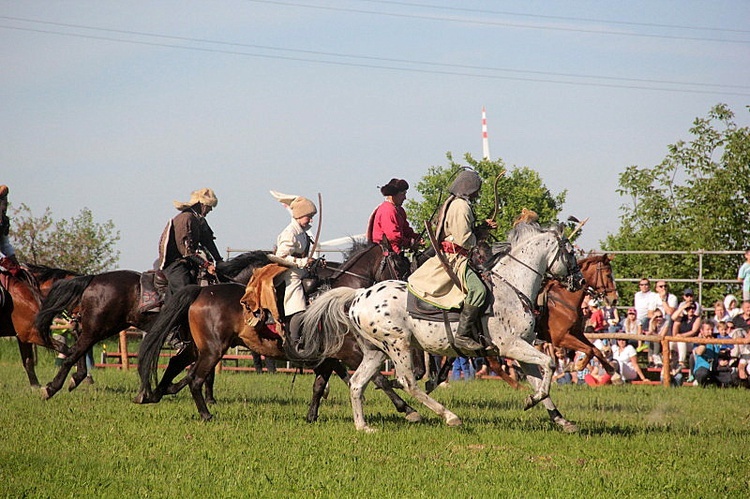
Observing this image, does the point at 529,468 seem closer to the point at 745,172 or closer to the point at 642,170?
the point at 745,172

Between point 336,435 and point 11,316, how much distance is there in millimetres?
6903

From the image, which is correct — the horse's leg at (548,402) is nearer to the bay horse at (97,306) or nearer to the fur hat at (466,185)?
the fur hat at (466,185)

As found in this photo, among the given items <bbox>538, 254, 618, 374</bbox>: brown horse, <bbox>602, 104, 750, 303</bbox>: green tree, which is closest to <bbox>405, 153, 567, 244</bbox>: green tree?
<bbox>602, 104, 750, 303</bbox>: green tree

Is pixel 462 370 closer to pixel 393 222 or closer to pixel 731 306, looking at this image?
pixel 731 306

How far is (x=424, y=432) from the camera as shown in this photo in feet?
33.0

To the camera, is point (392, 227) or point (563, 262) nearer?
point (563, 262)

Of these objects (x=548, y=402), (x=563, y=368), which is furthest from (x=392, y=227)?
(x=563, y=368)

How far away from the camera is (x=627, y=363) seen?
1845cm

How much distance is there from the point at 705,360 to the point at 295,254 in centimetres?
918

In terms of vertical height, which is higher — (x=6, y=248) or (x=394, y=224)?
(x=394, y=224)

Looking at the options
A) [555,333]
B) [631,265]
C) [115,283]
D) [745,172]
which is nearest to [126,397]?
[115,283]

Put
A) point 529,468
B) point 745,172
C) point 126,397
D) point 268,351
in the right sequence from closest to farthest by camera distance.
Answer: point 529,468 → point 268,351 → point 126,397 → point 745,172

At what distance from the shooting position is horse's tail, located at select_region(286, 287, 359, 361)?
10.6 m

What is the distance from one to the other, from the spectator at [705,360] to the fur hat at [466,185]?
8955 millimetres
